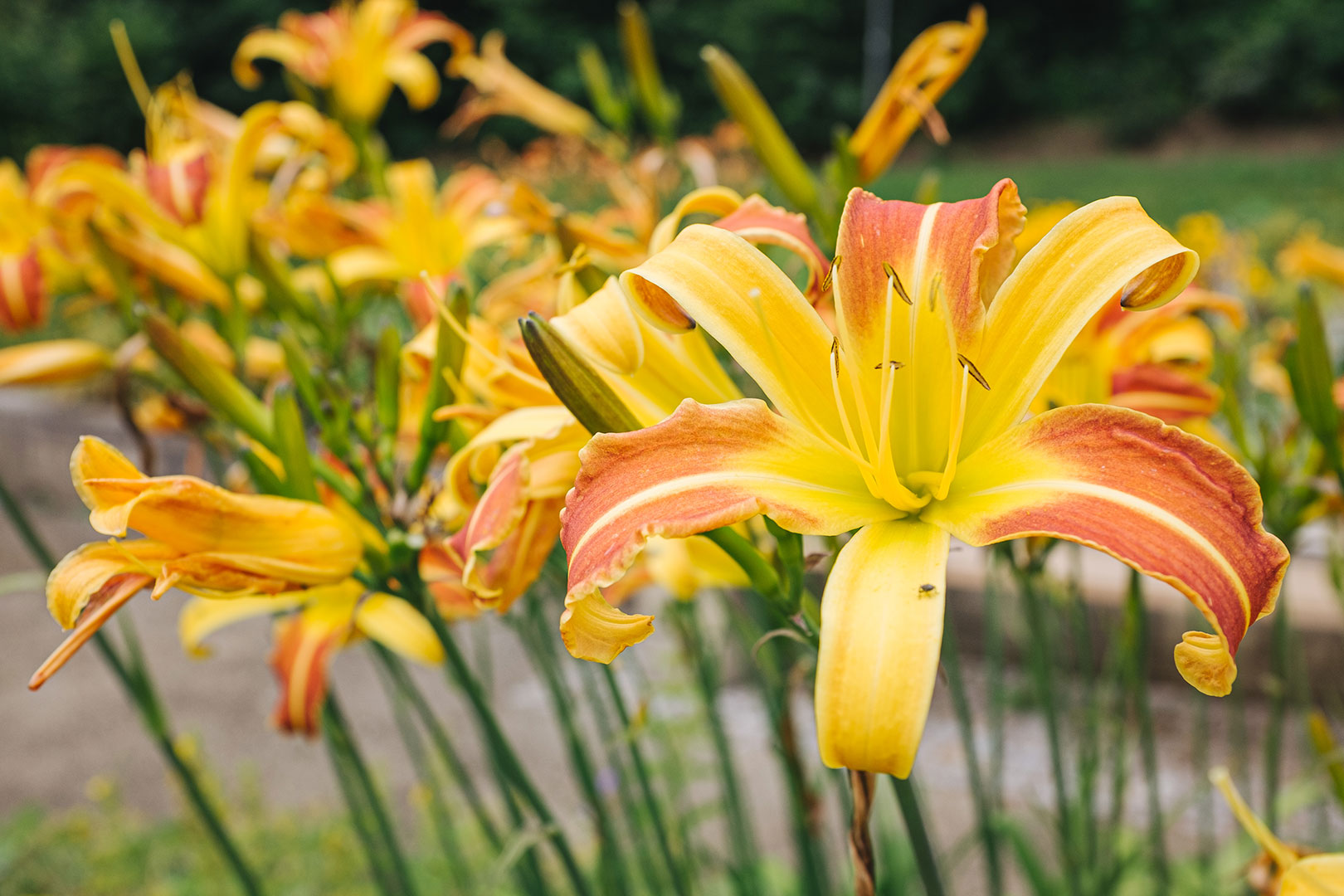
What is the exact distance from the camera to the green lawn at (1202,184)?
784 cm

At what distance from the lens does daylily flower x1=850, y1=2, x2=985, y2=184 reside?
903 millimetres

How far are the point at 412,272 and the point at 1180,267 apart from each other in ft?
2.85

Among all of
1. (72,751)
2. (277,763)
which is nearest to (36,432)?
(72,751)

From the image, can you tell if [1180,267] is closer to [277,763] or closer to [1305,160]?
[277,763]

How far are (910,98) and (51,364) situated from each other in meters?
0.97

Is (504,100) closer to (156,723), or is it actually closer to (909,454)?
(156,723)

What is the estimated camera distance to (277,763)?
276 centimetres

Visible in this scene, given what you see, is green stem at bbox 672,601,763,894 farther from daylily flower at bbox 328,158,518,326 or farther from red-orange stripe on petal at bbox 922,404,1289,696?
red-orange stripe on petal at bbox 922,404,1289,696

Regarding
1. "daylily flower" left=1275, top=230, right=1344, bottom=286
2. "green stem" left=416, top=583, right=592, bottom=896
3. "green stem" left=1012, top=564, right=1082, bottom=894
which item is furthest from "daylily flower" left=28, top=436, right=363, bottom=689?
"daylily flower" left=1275, top=230, right=1344, bottom=286

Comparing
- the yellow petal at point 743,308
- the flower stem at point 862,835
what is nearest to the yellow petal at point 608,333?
the yellow petal at point 743,308

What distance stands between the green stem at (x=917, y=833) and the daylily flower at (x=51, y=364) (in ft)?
3.29

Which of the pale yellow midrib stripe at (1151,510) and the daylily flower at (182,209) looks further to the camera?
the daylily flower at (182,209)

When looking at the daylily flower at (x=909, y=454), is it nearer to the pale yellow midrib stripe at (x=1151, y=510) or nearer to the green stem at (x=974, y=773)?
the pale yellow midrib stripe at (x=1151, y=510)

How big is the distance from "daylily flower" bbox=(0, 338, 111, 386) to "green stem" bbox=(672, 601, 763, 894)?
733mm
